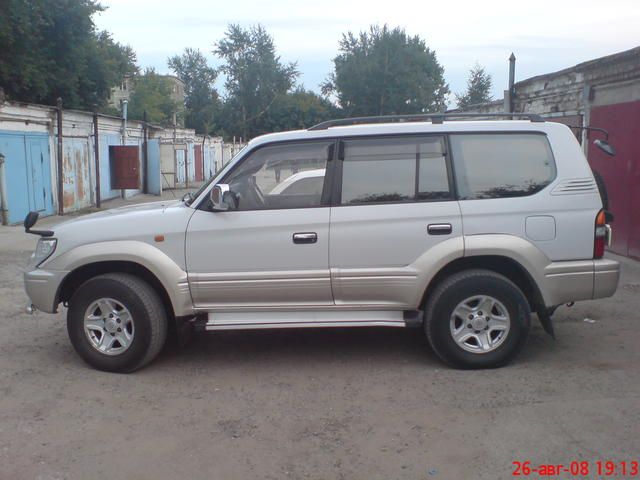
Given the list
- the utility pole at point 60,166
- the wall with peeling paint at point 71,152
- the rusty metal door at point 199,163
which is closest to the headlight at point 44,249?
the wall with peeling paint at point 71,152

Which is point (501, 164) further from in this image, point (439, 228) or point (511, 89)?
point (511, 89)

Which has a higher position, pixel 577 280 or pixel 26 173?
pixel 26 173

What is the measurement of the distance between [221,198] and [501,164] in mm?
2221

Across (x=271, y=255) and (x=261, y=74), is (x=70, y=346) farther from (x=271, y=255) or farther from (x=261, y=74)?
(x=261, y=74)

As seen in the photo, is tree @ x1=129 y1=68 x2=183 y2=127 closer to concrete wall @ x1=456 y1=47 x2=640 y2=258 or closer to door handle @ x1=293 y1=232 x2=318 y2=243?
concrete wall @ x1=456 y1=47 x2=640 y2=258

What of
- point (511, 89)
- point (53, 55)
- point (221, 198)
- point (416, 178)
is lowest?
point (221, 198)

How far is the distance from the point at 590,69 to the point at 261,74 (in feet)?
239

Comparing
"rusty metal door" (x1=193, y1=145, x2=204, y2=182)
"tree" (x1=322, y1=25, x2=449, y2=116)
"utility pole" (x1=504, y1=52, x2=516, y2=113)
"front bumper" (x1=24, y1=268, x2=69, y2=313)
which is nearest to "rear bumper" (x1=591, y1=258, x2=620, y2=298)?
"front bumper" (x1=24, y1=268, x2=69, y2=313)

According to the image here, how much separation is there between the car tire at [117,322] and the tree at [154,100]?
6807cm

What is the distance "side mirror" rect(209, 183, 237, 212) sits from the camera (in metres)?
5.39

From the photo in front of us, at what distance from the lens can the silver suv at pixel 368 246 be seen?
5406mm

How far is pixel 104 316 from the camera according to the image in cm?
561

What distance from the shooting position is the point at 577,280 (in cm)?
543

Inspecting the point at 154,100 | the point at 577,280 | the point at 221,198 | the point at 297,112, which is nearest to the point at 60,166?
the point at 221,198
